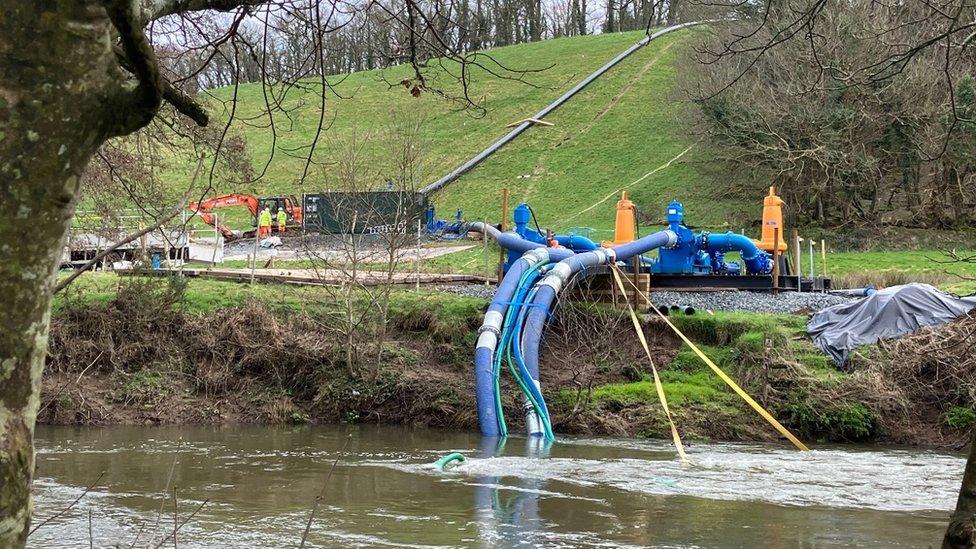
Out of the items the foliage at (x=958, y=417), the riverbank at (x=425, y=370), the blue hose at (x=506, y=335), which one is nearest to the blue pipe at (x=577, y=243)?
the riverbank at (x=425, y=370)

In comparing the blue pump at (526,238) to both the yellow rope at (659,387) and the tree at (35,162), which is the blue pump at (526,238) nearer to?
the yellow rope at (659,387)

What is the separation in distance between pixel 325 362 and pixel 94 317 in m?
4.93

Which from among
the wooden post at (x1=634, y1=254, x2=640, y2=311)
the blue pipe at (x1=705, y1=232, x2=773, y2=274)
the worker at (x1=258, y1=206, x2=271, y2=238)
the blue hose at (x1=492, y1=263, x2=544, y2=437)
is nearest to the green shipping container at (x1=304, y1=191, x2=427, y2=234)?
the blue hose at (x1=492, y1=263, x2=544, y2=437)

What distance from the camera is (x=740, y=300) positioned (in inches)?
934

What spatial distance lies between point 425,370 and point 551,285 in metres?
3.13

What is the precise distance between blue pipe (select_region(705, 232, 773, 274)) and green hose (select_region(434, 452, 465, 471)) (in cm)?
1136

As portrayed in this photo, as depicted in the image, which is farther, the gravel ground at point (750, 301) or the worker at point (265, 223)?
the worker at point (265, 223)

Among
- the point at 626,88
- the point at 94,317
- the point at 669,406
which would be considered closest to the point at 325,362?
the point at 94,317

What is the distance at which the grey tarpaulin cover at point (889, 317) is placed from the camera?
20.0m

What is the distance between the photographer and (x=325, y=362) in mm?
21281

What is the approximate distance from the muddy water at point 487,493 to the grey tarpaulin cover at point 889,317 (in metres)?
2.89

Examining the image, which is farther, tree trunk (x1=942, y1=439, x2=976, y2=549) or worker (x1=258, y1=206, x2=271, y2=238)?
worker (x1=258, y1=206, x2=271, y2=238)

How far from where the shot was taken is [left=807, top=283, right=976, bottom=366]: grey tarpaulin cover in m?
20.0

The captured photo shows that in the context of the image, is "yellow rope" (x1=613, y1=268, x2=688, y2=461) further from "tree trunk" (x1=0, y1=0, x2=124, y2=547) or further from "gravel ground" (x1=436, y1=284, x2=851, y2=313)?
"tree trunk" (x1=0, y1=0, x2=124, y2=547)
